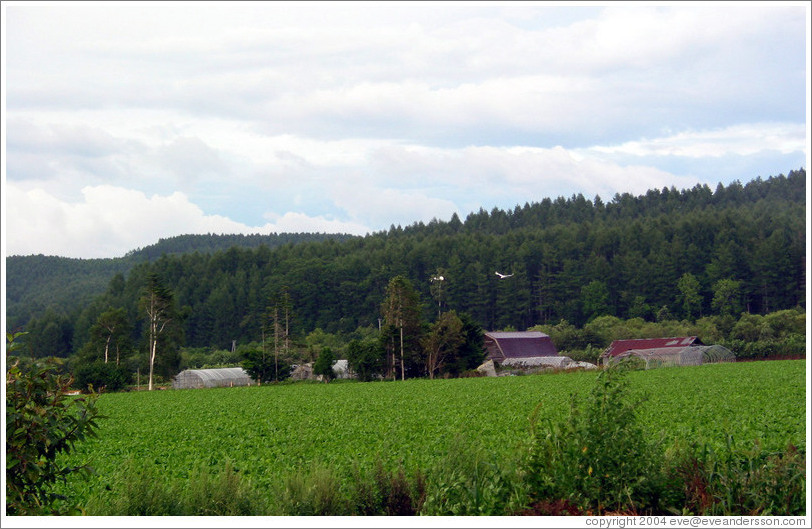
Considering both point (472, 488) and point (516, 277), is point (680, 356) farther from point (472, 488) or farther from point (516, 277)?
point (516, 277)

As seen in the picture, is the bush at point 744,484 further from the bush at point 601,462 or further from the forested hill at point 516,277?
the forested hill at point 516,277

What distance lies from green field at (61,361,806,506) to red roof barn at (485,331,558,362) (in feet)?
123

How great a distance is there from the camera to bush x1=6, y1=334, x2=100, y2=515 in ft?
22.1

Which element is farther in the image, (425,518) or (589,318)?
(589,318)

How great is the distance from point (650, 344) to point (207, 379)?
124ft

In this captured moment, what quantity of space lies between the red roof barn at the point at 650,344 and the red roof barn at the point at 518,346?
7.76m

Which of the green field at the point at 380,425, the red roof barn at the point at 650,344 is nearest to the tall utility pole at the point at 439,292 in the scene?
the red roof barn at the point at 650,344

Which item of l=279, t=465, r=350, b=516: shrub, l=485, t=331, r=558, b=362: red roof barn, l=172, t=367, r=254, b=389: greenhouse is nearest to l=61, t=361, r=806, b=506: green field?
l=279, t=465, r=350, b=516: shrub

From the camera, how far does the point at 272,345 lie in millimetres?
66312

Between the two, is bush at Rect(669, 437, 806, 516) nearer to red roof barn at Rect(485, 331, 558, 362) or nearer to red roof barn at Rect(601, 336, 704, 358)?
red roof barn at Rect(601, 336, 704, 358)

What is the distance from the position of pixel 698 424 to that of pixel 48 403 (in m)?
16.7

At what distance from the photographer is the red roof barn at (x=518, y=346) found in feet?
244

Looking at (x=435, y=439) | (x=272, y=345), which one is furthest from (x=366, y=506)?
(x=272, y=345)

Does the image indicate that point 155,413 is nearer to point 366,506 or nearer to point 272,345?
point 366,506
